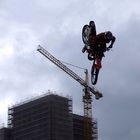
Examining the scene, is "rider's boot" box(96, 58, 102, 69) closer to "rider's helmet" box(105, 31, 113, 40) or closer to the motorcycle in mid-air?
the motorcycle in mid-air

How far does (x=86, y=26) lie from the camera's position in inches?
2591

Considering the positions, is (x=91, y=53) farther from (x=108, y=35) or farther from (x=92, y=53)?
(x=108, y=35)

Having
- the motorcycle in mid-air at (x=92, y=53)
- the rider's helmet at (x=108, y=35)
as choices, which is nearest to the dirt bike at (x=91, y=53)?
the motorcycle in mid-air at (x=92, y=53)

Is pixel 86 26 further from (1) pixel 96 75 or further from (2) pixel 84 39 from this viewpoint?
(1) pixel 96 75

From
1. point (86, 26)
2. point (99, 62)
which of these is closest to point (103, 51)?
point (99, 62)

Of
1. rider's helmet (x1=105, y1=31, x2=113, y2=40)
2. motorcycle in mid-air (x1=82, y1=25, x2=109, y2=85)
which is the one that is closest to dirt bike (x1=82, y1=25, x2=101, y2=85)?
motorcycle in mid-air (x1=82, y1=25, x2=109, y2=85)

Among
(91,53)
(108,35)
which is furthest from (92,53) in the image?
(108,35)

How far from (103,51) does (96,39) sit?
4.95ft

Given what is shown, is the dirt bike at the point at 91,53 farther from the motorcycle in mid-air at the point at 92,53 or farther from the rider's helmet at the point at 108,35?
the rider's helmet at the point at 108,35

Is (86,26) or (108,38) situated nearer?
(108,38)

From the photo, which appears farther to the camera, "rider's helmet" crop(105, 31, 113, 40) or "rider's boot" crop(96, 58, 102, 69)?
"rider's boot" crop(96, 58, 102, 69)

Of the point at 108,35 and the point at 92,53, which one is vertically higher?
the point at 108,35

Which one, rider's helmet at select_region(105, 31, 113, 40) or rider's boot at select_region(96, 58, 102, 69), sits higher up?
rider's helmet at select_region(105, 31, 113, 40)

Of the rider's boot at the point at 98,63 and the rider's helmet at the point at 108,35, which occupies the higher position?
the rider's helmet at the point at 108,35
